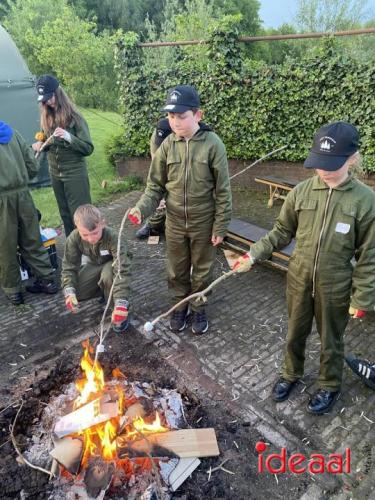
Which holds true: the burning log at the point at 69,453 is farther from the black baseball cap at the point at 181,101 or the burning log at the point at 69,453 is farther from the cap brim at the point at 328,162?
the black baseball cap at the point at 181,101

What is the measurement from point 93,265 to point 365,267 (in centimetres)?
302

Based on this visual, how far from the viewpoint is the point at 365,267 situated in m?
2.99

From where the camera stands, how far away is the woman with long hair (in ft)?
16.9

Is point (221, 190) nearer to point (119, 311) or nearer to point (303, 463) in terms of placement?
point (119, 311)

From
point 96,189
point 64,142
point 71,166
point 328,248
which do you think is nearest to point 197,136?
point 328,248

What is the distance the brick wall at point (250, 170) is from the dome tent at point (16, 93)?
2.04 meters

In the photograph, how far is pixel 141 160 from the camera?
10.1 metres

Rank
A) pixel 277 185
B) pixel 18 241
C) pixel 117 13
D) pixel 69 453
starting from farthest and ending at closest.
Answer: pixel 117 13 → pixel 277 185 → pixel 18 241 → pixel 69 453

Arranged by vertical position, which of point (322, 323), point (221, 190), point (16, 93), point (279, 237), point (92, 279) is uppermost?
point (16, 93)

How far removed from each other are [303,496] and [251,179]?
24.5 feet

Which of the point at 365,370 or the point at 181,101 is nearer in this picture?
the point at 365,370

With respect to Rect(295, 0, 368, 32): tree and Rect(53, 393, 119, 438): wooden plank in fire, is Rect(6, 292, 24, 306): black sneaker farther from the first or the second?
Rect(295, 0, 368, 32): tree

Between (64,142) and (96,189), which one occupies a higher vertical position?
(64,142)

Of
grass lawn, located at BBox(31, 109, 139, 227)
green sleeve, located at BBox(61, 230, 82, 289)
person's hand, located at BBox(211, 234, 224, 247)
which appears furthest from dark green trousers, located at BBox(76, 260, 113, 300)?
grass lawn, located at BBox(31, 109, 139, 227)
